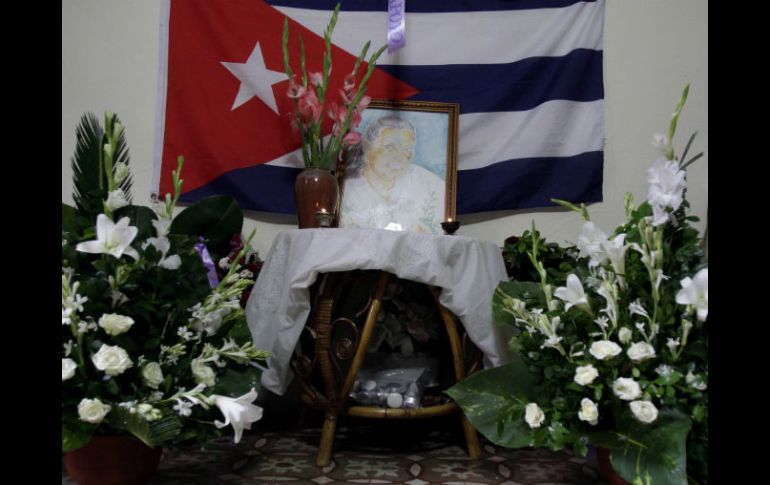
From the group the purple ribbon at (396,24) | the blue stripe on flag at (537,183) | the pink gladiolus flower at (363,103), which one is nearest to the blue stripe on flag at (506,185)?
the blue stripe on flag at (537,183)

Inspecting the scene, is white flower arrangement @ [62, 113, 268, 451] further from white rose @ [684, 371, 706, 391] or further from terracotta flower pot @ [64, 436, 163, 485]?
white rose @ [684, 371, 706, 391]

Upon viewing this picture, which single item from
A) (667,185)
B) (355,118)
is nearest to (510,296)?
(667,185)

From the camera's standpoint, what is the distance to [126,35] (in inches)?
74.8

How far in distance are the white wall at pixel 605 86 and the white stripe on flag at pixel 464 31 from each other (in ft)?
0.45

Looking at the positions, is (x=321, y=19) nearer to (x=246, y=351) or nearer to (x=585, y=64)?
(x=585, y=64)

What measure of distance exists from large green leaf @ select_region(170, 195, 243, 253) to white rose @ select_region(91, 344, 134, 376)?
60 cm

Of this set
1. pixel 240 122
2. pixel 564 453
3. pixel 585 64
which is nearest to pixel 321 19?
pixel 240 122

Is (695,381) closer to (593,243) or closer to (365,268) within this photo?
(593,243)

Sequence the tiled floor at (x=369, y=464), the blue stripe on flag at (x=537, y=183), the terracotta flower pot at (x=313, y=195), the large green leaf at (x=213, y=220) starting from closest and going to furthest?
the tiled floor at (x=369, y=464), the large green leaf at (x=213, y=220), the terracotta flower pot at (x=313, y=195), the blue stripe on flag at (x=537, y=183)

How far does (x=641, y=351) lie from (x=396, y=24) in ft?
4.34

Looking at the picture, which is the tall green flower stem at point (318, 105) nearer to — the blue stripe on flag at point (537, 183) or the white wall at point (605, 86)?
the white wall at point (605, 86)

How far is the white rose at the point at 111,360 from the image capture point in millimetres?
921

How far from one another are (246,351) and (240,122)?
98 centimetres

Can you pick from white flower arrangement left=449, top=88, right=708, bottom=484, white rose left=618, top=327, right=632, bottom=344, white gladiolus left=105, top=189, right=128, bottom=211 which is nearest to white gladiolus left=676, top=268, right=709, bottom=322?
white flower arrangement left=449, top=88, right=708, bottom=484
